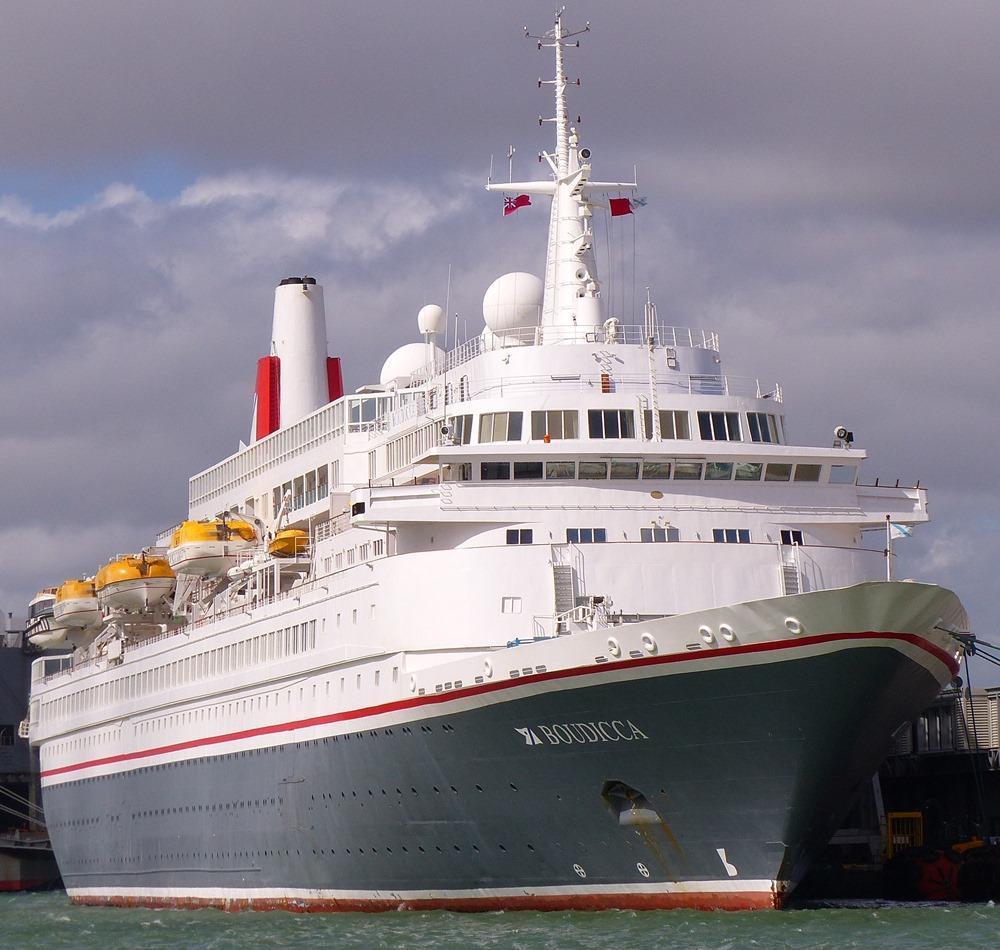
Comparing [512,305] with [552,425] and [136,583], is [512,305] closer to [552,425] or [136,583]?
[552,425]

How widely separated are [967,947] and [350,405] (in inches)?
851

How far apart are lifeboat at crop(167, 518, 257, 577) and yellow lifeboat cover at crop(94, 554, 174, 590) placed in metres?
4.39

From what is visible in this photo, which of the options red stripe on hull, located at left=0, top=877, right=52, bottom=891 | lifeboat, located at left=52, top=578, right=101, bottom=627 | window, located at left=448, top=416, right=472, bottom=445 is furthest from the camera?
red stripe on hull, located at left=0, top=877, right=52, bottom=891

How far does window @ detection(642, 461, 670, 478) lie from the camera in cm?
3675

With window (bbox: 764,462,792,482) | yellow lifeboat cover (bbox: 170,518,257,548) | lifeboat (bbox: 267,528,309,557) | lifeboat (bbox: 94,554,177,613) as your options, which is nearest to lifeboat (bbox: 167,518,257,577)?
yellow lifeboat cover (bbox: 170,518,257,548)

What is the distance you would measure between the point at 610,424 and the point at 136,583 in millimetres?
20502

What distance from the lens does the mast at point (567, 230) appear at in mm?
40844

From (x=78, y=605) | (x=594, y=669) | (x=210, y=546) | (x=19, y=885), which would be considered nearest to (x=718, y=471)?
(x=594, y=669)

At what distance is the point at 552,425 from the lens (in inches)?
1465

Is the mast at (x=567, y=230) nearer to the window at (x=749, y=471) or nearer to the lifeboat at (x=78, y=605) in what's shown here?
the window at (x=749, y=471)

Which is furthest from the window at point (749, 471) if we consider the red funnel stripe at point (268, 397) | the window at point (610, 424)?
the red funnel stripe at point (268, 397)

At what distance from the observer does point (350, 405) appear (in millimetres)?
45562

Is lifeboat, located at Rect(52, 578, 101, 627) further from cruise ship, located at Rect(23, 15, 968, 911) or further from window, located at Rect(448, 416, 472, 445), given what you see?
window, located at Rect(448, 416, 472, 445)

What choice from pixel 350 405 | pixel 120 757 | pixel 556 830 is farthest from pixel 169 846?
pixel 556 830
